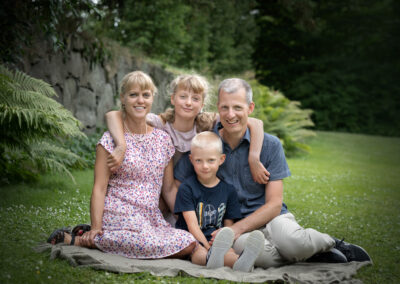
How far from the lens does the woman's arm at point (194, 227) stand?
3191mm

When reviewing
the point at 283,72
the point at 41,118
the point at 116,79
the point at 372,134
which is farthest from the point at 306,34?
the point at 41,118

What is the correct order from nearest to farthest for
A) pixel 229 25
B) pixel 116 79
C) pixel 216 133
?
pixel 216 133 → pixel 116 79 → pixel 229 25

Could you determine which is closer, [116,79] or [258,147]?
[258,147]

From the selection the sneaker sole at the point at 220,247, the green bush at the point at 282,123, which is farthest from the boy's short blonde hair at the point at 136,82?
the green bush at the point at 282,123

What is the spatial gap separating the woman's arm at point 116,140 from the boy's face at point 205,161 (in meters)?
0.58

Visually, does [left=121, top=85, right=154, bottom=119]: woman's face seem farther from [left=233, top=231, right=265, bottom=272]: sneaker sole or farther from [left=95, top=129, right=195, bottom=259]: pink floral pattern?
[left=233, top=231, right=265, bottom=272]: sneaker sole

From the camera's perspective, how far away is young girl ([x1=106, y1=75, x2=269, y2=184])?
3350mm

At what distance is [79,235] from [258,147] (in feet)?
5.40

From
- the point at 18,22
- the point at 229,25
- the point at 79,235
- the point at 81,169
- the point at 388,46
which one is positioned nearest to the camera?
the point at 79,235

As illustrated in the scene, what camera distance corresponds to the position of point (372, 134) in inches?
794

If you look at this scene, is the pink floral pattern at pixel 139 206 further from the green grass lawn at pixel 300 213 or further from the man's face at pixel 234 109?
the man's face at pixel 234 109

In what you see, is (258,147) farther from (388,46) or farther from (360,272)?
(388,46)

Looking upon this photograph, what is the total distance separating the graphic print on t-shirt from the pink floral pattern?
183mm

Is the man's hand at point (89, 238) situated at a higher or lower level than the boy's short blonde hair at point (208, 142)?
lower
